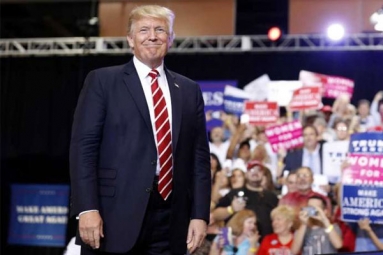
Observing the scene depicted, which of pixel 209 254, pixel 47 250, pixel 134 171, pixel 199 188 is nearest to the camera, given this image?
pixel 134 171

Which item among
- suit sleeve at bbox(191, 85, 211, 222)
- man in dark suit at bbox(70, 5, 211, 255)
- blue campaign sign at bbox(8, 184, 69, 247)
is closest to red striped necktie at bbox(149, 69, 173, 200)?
man in dark suit at bbox(70, 5, 211, 255)

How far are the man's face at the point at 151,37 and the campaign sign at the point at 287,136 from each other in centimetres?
351

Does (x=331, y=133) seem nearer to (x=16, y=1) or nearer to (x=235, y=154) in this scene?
(x=235, y=154)

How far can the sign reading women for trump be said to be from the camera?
15.9ft

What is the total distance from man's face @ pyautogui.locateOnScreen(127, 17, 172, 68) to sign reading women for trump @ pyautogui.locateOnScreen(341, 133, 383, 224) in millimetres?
3465

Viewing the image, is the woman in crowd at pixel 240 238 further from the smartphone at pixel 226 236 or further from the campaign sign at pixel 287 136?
the campaign sign at pixel 287 136

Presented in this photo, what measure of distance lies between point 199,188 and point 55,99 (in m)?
4.10

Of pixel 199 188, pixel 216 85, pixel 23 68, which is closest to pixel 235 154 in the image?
pixel 216 85

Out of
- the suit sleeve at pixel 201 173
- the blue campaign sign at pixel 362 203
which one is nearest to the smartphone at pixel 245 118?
the blue campaign sign at pixel 362 203

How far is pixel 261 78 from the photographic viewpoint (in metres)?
5.29

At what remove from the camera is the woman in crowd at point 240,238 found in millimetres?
5062

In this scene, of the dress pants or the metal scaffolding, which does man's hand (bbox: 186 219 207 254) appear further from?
the metal scaffolding

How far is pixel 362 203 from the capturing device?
4.87 meters

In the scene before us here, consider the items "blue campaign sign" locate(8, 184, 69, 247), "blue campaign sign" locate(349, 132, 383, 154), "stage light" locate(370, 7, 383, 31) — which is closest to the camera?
"stage light" locate(370, 7, 383, 31)
